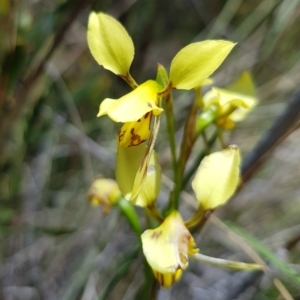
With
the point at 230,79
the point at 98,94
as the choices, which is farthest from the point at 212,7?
the point at 98,94

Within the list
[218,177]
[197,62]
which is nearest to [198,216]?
[218,177]

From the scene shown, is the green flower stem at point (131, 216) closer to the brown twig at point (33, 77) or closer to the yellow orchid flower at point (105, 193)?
the yellow orchid flower at point (105, 193)

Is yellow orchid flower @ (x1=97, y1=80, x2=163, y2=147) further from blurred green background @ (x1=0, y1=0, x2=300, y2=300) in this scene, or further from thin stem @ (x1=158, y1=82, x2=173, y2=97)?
blurred green background @ (x1=0, y1=0, x2=300, y2=300)

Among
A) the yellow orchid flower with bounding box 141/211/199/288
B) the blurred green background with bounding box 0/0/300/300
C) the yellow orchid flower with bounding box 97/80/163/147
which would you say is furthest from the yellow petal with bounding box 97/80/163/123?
the blurred green background with bounding box 0/0/300/300

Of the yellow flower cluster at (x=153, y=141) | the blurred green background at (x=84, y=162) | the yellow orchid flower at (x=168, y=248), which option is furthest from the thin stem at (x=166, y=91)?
the blurred green background at (x=84, y=162)

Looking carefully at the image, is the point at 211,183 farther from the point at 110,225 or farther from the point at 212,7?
the point at 212,7

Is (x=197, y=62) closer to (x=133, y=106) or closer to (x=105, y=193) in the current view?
(x=133, y=106)
